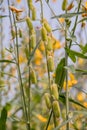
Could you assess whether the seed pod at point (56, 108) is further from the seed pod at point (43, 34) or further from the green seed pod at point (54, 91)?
the seed pod at point (43, 34)

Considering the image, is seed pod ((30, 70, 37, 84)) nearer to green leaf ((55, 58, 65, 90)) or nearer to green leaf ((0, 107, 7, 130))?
green leaf ((55, 58, 65, 90))

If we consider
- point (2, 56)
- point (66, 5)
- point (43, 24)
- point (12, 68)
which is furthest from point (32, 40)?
point (12, 68)

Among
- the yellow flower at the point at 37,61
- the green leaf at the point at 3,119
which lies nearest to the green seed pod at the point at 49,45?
the green leaf at the point at 3,119

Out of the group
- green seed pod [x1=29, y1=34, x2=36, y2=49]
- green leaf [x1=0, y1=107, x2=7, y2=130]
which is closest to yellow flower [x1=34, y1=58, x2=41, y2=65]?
green leaf [x1=0, y1=107, x2=7, y2=130]

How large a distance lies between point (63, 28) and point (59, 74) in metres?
0.21

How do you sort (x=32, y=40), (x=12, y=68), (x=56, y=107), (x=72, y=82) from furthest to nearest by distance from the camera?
(x=12, y=68)
(x=72, y=82)
(x=32, y=40)
(x=56, y=107)

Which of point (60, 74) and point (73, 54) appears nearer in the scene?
point (73, 54)

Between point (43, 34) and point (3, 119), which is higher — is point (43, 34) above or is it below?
above

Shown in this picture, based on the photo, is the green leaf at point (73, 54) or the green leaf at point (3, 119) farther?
Result: the green leaf at point (3, 119)

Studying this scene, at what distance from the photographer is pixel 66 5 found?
5.15ft

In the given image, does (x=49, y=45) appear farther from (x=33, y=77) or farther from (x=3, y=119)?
(x=3, y=119)

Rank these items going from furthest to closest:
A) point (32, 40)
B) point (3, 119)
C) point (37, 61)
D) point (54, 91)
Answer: point (37, 61) < point (3, 119) < point (32, 40) < point (54, 91)

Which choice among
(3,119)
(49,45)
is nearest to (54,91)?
(49,45)

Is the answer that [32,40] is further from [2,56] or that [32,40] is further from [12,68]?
[12,68]
